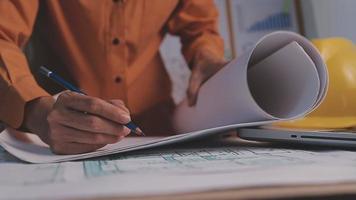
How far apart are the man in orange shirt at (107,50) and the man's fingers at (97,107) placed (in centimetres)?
6

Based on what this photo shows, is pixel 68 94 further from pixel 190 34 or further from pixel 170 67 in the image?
pixel 170 67

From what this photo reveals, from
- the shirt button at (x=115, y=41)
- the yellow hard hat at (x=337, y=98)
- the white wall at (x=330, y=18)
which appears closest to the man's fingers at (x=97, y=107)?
the yellow hard hat at (x=337, y=98)

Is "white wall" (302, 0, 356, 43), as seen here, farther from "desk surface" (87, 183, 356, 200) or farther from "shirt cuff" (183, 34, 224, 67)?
"desk surface" (87, 183, 356, 200)

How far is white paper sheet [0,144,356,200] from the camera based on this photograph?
0.22 m

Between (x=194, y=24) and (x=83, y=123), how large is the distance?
0.43m

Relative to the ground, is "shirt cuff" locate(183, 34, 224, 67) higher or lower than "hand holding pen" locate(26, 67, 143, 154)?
higher

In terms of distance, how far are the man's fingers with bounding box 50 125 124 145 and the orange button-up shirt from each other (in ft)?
0.82

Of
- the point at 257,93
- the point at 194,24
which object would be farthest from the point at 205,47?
A: the point at 257,93

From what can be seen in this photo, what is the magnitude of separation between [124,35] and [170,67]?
0.47m

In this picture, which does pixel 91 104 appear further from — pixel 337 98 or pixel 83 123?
pixel 337 98

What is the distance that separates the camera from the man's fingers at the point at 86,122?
366 mm

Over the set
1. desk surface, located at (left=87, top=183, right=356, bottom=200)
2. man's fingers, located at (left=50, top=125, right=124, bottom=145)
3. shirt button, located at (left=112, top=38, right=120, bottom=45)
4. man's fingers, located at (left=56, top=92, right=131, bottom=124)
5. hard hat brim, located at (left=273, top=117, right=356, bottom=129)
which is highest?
shirt button, located at (left=112, top=38, right=120, bottom=45)

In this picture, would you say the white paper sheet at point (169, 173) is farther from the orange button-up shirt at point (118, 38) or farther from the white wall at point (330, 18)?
the white wall at point (330, 18)

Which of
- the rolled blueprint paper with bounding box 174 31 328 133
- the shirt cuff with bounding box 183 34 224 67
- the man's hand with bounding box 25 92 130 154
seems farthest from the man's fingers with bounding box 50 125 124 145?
the shirt cuff with bounding box 183 34 224 67
